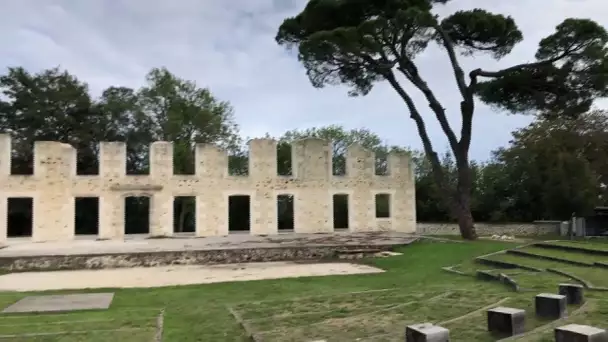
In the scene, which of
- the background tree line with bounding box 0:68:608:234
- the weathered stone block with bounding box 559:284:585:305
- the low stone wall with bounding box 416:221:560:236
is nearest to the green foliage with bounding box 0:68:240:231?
the background tree line with bounding box 0:68:608:234

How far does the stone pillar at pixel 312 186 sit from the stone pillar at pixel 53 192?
8.64 metres

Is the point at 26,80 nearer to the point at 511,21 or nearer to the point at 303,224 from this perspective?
the point at 303,224

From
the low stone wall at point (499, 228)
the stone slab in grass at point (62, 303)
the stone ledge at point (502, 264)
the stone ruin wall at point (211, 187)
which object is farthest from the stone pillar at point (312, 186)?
the stone slab in grass at point (62, 303)

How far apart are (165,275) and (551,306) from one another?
8900mm

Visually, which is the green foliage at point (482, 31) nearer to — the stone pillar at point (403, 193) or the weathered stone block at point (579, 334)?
the stone pillar at point (403, 193)

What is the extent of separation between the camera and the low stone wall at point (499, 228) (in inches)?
926

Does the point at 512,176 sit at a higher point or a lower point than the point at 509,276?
higher

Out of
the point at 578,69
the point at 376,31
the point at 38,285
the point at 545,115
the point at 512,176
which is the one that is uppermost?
the point at 376,31

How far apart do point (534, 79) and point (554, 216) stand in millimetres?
6703

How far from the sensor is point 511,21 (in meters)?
19.2

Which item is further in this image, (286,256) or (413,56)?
(413,56)

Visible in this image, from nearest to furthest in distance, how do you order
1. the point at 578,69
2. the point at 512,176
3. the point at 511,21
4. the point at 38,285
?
1. the point at 38,285
2. the point at 578,69
3. the point at 511,21
4. the point at 512,176

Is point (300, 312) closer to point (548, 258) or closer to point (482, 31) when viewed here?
point (548, 258)

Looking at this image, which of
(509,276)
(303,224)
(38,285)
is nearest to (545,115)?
(303,224)
